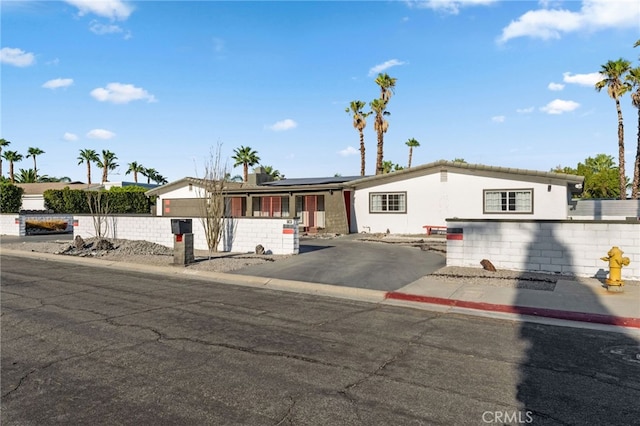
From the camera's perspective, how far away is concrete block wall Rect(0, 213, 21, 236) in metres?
27.5

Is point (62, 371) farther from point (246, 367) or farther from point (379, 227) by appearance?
point (379, 227)

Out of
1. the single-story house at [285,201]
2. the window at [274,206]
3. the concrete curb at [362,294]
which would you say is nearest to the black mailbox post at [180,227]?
the concrete curb at [362,294]

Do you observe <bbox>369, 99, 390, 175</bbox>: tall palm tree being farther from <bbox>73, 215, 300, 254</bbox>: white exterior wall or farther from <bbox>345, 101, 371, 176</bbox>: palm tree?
<bbox>73, 215, 300, 254</bbox>: white exterior wall

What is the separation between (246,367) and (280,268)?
8.27 meters

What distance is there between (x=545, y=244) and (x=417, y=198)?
13710 millimetres

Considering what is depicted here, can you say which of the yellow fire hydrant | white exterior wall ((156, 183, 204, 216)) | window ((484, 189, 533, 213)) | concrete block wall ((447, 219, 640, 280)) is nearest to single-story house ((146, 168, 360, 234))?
white exterior wall ((156, 183, 204, 216))

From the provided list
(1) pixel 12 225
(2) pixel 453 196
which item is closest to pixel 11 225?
(1) pixel 12 225

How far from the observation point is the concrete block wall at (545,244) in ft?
37.1

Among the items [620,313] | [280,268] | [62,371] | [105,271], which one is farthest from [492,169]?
[62,371]

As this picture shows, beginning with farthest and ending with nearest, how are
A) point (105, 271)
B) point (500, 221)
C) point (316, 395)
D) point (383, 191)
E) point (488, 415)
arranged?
point (383, 191), point (105, 271), point (500, 221), point (316, 395), point (488, 415)

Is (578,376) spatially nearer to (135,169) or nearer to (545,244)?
(545,244)

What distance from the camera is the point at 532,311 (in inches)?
330

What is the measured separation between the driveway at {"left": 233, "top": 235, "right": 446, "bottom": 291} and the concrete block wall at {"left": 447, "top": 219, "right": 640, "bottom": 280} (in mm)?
1303

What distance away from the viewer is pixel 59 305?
8.91m
